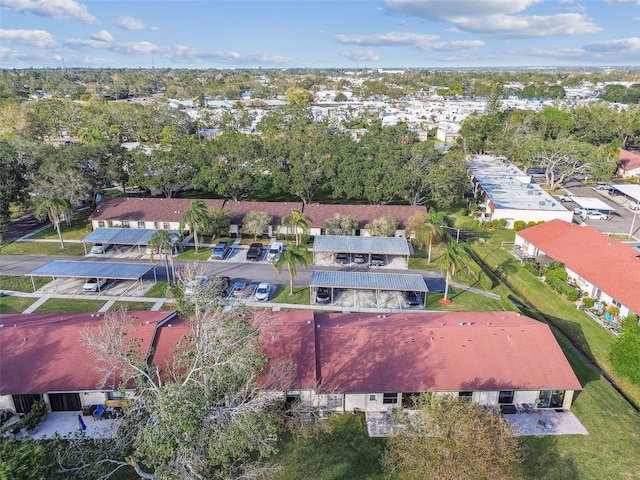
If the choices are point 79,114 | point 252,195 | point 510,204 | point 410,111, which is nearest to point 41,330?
point 252,195

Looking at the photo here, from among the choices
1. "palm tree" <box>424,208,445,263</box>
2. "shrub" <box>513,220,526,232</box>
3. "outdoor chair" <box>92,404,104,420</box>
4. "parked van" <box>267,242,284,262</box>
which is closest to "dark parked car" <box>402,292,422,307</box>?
"palm tree" <box>424,208,445,263</box>

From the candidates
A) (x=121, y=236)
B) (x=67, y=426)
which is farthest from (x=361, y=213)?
(x=67, y=426)

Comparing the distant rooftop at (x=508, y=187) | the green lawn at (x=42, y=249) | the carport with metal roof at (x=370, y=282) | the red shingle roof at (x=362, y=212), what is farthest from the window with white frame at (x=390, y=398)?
the distant rooftop at (x=508, y=187)

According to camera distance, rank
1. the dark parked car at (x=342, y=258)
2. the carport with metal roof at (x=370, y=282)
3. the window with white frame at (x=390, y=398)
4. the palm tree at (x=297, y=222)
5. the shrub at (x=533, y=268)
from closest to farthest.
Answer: the window with white frame at (x=390, y=398), the carport with metal roof at (x=370, y=282), the shrub at (x=533, y=268), the dark parked car at (x=342, y=258), the palm tree at (x=297, y=222)

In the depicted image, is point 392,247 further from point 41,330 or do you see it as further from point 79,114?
point 79,114

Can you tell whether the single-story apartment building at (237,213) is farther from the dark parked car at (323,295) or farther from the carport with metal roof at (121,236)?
the dark parked car at (323,295)
